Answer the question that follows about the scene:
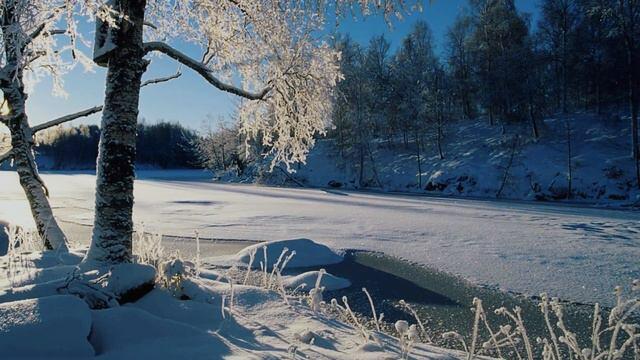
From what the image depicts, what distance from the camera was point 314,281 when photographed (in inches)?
278

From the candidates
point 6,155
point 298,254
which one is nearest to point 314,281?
point 298,254

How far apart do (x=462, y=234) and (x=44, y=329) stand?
1022 cm

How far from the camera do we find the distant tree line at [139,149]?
284 ft

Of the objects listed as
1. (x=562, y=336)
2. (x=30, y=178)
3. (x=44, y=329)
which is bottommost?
(x=562, y=336)

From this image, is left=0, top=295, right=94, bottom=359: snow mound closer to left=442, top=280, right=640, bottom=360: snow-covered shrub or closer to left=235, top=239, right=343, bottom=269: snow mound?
left=442, top=280, right=640, bottom=360: snow-covered shrub

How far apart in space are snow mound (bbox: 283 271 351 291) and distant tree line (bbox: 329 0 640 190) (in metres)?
24.3

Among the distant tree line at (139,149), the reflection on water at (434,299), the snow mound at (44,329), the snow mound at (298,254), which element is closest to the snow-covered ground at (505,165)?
the reflection on water at (434,299)

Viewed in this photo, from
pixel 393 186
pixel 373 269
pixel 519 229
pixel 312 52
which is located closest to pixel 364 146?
pixel 393 186

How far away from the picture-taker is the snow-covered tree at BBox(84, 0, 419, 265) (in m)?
3.57

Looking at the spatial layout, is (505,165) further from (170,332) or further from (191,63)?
(170,332)

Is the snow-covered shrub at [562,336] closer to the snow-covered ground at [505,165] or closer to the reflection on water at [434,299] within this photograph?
the reflection on water at [434,299]

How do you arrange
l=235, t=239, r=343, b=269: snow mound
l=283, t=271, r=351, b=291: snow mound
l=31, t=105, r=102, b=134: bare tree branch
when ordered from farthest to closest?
l=235, t=239, r=343, b=269: snow mound < l=283, t=271, r=351, b=291: snow mound < l=31, t=105, r=102, b=134: bare tree branch

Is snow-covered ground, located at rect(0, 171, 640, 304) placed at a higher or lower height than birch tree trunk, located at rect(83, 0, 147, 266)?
lower

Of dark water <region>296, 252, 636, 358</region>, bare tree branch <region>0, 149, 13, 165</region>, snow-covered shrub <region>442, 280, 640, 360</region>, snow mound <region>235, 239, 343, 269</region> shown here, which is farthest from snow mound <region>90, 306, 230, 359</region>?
snow mound <region>235, 239, 343, 269</region>
